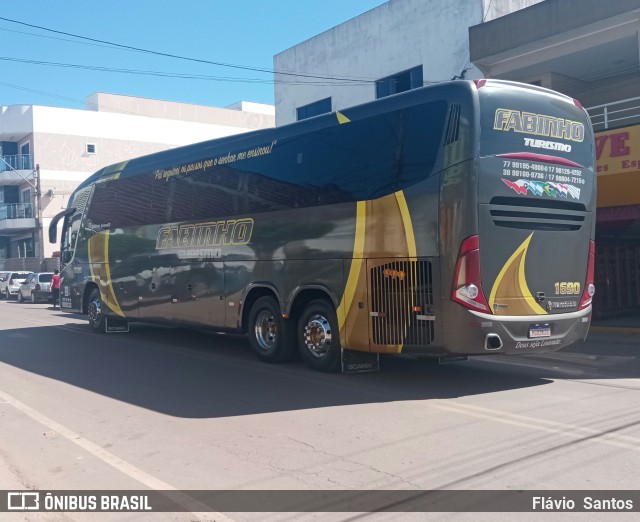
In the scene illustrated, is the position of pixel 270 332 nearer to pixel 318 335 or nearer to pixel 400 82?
pixel 318 335

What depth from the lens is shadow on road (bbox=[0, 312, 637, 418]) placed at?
8531 mm

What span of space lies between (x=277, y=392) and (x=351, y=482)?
145 inches

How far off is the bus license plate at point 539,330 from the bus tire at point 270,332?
12.6ft

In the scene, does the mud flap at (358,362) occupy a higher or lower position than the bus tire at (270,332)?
lower

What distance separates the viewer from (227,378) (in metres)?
10.1

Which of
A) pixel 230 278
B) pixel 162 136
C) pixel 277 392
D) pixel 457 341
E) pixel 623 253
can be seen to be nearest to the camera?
pixel 457 341

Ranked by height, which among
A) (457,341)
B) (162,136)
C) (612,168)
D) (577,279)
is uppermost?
(162,136)

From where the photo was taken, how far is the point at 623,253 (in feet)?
61.7

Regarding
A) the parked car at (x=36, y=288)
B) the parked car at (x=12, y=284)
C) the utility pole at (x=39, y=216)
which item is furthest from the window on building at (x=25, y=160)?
the parked car at (x=36, y=288)

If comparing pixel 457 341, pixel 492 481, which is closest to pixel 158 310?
pixel 457 341

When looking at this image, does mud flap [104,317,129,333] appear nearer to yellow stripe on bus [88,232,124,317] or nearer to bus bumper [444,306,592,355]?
yellow stripe on bus [88,232,124,317]

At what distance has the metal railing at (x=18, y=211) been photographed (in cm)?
4700

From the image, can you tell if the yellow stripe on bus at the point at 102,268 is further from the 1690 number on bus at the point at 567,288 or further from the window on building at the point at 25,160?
the window on building at the point at 25,160

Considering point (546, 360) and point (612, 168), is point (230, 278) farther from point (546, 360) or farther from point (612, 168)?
point (612, 168)
